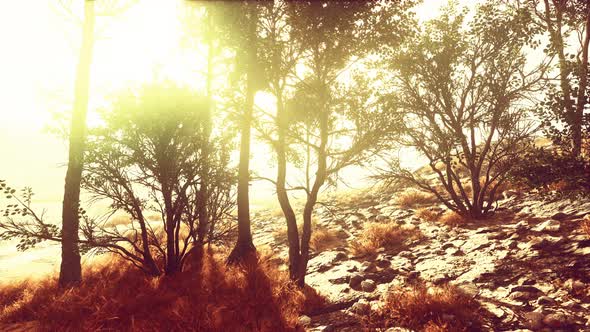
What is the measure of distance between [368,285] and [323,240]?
4.85 metres

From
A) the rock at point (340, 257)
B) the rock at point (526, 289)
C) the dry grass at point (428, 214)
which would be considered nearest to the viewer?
the rock at point (526, 289)

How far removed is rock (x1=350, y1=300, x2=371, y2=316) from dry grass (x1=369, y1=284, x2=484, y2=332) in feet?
1.05

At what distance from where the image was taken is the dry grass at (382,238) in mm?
9852

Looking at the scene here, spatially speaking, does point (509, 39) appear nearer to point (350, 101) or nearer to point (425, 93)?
point (425, 93)

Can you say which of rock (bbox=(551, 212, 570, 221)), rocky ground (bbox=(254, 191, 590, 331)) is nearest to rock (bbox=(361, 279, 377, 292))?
rocky ground (bbox=(254, 191, 590, 331))

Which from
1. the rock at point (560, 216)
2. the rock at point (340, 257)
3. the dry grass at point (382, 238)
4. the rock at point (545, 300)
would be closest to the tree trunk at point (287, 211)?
the rock at point (340, 257)

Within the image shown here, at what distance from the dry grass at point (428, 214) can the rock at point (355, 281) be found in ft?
16.1

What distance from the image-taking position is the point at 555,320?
4.45 meters

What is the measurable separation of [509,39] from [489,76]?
106 centimetres

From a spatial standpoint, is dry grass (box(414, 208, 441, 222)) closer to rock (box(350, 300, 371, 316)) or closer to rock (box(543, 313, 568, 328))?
rock (box(350, 300, 371, 316))

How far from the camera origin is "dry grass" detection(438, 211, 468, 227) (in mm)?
10166

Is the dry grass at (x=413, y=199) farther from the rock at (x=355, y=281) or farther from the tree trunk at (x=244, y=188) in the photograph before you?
the tree trunk at (x=244, y=188)

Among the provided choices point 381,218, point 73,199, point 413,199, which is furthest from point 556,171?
point 413,199

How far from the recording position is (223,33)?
27.1 feet
